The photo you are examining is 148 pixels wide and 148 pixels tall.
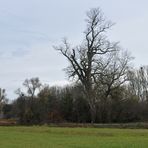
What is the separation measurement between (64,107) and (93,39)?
1441 centimetres

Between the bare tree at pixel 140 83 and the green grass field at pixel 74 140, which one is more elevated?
the bare tree at pixel 140 83

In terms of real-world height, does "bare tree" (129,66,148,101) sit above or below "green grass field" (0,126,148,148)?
above

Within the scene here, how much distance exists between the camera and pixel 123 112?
7862 cm

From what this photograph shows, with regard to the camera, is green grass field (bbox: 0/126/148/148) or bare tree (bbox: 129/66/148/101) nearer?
green grass field (bbox: 0/126/148/148)

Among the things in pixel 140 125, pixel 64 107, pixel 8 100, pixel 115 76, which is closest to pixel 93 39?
pixel 115 76

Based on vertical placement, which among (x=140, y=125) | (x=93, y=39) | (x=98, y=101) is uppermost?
(x=93, y=39)

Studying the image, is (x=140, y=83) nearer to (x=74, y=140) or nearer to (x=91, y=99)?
(x=91, y=99)

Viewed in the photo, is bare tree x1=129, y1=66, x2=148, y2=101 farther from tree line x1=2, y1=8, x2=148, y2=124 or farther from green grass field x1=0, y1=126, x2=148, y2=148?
green grass field x1=0, y1=126, x2=148, y2=148

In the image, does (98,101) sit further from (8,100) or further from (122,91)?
(8,100)

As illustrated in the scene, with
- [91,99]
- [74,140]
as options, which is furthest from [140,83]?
[74,140]

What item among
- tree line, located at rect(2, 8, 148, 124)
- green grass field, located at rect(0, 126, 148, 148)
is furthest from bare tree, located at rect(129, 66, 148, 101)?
green grass field, located at rect(0, 126, 148, 148)

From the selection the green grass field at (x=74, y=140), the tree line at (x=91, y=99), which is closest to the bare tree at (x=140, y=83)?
the tree line at (x=91, y=99)

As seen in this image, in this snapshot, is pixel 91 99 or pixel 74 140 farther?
pixel 91 99

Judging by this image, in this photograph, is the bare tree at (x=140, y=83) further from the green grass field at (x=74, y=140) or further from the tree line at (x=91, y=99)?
the green grass field at (x=74, y=140)
